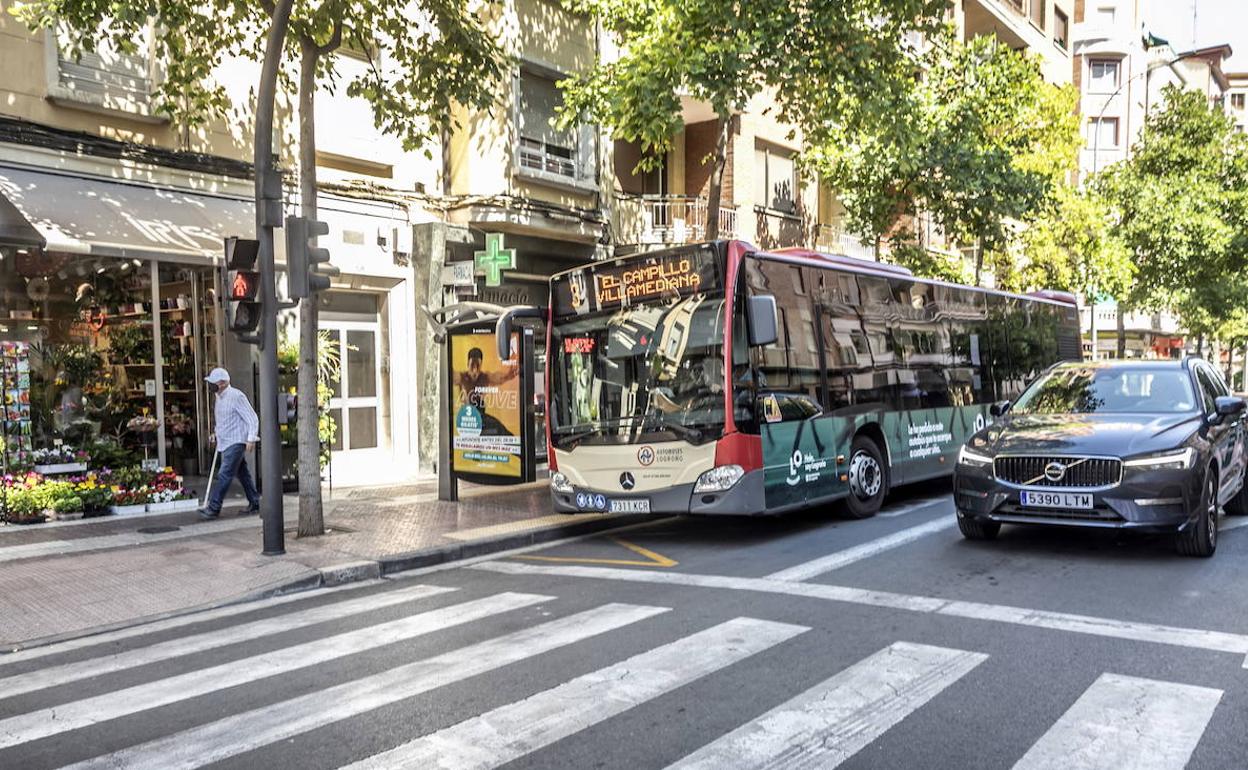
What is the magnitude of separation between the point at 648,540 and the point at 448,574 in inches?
92.0

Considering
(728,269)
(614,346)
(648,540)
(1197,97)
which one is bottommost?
(648,540)

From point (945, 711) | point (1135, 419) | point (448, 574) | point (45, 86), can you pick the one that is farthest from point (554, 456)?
point (45, 86)

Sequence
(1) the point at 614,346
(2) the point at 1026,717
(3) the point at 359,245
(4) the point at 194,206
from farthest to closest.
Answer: (3) the point at 359,245
(4) the point at 194,206
(1) the point at 614,346
(2) the point at 1026,717

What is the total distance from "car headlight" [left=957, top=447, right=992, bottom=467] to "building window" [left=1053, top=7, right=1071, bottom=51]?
34.9 metres

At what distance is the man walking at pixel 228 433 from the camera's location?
1107 centimetres

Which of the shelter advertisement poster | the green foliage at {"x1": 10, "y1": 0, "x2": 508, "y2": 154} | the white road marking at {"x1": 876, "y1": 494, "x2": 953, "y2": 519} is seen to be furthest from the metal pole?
the white road marking at {"x1": 876, "y1": 494, "x2": 953, "y2": 519}

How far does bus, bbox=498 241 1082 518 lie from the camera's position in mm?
8984

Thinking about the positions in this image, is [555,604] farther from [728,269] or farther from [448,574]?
[728,269]

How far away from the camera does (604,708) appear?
4477 mm

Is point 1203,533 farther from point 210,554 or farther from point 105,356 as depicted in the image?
point 105,356

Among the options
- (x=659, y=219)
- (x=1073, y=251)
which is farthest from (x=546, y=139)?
(x=1073, y=251)

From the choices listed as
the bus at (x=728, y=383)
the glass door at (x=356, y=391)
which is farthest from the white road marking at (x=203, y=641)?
the glass door at (x=356, y=391)

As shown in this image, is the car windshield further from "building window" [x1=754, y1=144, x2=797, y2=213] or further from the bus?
"building window" [x1=754, y1=144, x2=797, y2=213]

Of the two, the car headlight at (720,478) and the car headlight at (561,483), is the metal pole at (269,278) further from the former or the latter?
the car headlight at (720,478)
